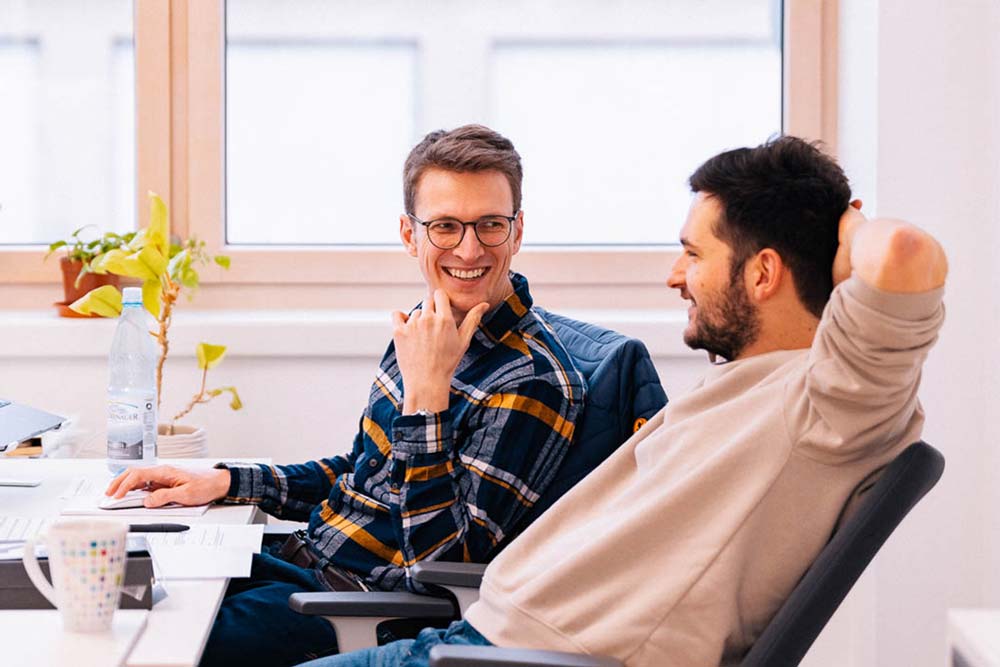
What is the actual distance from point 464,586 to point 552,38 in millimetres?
1861

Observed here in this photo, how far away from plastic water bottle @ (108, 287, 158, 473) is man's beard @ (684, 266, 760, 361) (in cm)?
104

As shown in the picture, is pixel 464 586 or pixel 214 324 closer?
pixel 464 586

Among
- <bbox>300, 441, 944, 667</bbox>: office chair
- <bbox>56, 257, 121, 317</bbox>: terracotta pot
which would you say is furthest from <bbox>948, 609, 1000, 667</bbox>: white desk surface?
<bbox>56, 257, 121, 317</bbox>: terracotta pot

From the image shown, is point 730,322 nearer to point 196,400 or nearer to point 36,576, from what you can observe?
point 36,576

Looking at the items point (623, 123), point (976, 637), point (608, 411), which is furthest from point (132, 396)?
point (623, 123)

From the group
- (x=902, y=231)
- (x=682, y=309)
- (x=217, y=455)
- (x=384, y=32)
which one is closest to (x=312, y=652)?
(x=902, y=231)

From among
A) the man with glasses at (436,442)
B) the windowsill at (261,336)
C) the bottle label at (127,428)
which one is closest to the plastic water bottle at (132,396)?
the bottle label at (127,428)

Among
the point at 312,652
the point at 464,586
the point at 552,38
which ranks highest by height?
the point at 552,38

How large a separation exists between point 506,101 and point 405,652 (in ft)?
6.21

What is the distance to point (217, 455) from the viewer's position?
285 cm

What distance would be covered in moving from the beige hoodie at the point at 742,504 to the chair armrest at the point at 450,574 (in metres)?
0.22

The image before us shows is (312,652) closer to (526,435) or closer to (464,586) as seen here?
(464,586)

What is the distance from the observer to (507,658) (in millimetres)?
1212

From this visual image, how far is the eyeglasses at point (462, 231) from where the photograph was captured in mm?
1848
